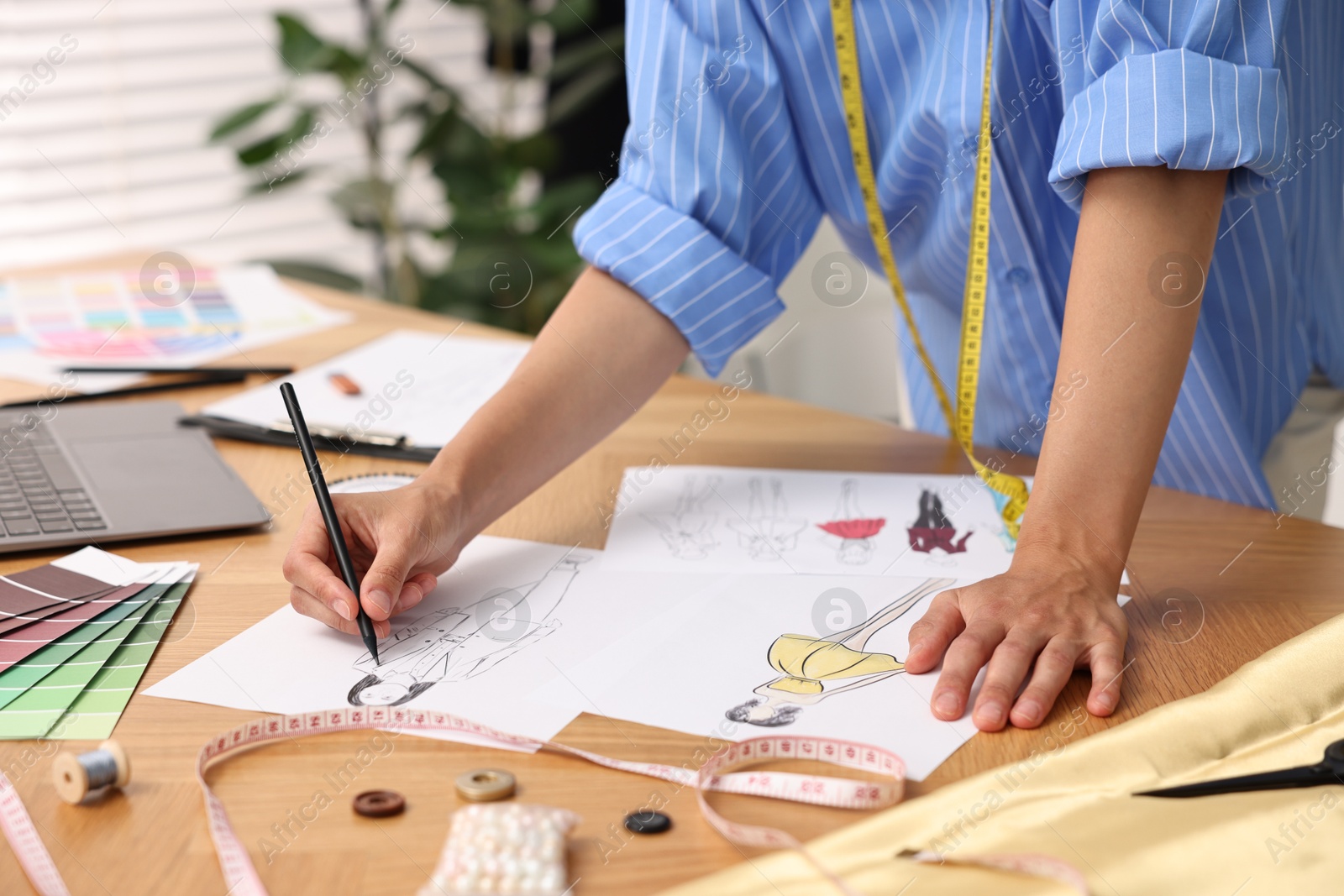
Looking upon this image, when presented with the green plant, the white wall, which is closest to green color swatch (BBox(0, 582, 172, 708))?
the white wall

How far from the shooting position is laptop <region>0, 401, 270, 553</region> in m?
0.91

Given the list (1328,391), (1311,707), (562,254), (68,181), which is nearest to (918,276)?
(1328,391)

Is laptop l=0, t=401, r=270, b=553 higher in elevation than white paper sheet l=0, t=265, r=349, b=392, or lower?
lower

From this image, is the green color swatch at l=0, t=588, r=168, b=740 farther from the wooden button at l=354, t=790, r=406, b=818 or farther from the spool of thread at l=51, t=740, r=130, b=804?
the wooden button at l=354, t=790, r=406, b=818

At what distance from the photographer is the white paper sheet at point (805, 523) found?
0.85 meters

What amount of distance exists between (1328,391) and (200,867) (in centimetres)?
115

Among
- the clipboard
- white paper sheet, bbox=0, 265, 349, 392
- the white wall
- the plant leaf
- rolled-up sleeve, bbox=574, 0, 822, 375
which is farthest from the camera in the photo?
the plant leaf

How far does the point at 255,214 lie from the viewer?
9.24ft

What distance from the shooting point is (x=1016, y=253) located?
1008 millimetres

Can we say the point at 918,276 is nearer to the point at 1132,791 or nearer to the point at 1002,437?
the point at 1002,437

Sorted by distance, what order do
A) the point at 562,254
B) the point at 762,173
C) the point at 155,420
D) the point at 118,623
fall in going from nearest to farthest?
1. the point at 118,623
2. the point at 762,173
3. the point at 155,420
4. the point at 562,254

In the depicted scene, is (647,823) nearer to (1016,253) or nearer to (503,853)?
(503,853)

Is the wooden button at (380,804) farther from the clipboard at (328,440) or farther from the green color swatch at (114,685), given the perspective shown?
the clipboard at (328,440)

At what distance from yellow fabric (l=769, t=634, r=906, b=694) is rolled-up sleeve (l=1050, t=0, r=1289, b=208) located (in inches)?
14.1
